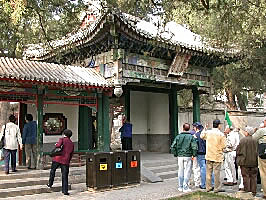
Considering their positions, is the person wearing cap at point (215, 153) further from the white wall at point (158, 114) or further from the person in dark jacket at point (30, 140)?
the white wall at point (158, 114)

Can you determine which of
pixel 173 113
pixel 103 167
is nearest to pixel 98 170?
pixel 103 167

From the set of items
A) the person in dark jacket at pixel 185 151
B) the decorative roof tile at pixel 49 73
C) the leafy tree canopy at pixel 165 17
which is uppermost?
the leafy tree canopy at pixel 165 17

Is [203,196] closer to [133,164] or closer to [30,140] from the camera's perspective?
[133,164]

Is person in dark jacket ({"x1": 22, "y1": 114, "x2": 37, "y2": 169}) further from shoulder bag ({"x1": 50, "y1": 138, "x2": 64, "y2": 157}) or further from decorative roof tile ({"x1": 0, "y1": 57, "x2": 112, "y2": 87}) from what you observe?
shoulder bag ({"x1": 50, "y1": 138, "x2": 64, "y2": 157})

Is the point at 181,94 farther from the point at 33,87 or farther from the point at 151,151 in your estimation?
the point at 33,87

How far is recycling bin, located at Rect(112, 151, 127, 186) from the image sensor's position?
9.13 meters

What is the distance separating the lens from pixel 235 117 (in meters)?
17.9

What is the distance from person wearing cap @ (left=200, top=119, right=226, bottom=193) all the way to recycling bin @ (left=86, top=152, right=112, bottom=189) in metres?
2.50

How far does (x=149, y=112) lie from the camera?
54.6 feet

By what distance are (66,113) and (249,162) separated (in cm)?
720

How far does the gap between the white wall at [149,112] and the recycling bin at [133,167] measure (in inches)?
242

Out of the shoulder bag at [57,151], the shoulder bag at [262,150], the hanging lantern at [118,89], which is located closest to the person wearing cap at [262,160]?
the shoulder bag at [262,150]

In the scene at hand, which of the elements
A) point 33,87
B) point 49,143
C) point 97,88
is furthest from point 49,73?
point 49,143

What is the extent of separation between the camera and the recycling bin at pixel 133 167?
31.2 ft
